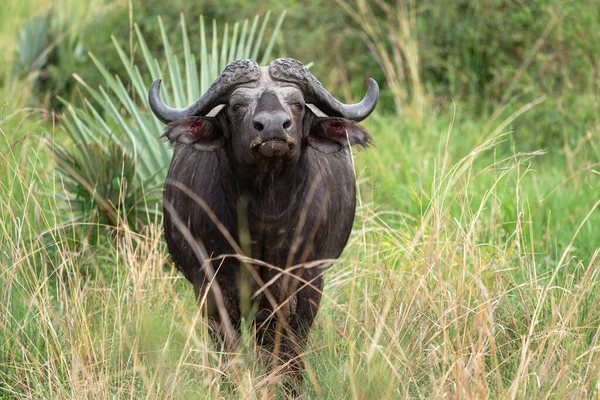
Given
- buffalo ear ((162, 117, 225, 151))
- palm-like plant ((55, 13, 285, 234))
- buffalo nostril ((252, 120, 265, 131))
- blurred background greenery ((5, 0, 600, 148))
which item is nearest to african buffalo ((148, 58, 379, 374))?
buffalo ear ((162, 117, 225, 151))

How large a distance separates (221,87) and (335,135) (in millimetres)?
594

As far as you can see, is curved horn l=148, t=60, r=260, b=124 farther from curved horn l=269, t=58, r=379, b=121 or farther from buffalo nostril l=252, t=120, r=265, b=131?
buffalo nostril l=252, t=120, r=265, b=131

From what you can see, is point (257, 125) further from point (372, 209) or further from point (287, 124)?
point (372, 209)

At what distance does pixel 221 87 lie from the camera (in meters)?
4.81

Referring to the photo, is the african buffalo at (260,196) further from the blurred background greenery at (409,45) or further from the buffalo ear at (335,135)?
the blurred background greenery at (409,45)

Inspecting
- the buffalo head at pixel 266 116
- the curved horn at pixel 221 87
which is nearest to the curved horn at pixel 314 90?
the buffalo head at pixel 266 116

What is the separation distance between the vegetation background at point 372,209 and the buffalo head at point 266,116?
506mm

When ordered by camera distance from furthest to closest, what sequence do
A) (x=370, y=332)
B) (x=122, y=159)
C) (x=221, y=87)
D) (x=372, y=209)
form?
(x=122, y=159) < (x=372, y=209) < (x=221, y=87) < (x=370, y=332)

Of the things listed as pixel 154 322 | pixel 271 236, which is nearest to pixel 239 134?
pixel 271 236

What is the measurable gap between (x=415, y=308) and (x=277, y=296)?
30.8 inches

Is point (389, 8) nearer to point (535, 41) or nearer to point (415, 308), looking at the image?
point (535, 41)

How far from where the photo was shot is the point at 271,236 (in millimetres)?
5012

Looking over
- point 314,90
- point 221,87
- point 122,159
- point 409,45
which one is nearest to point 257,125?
point 221,87

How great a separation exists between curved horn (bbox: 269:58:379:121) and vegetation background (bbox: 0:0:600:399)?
487 mm
